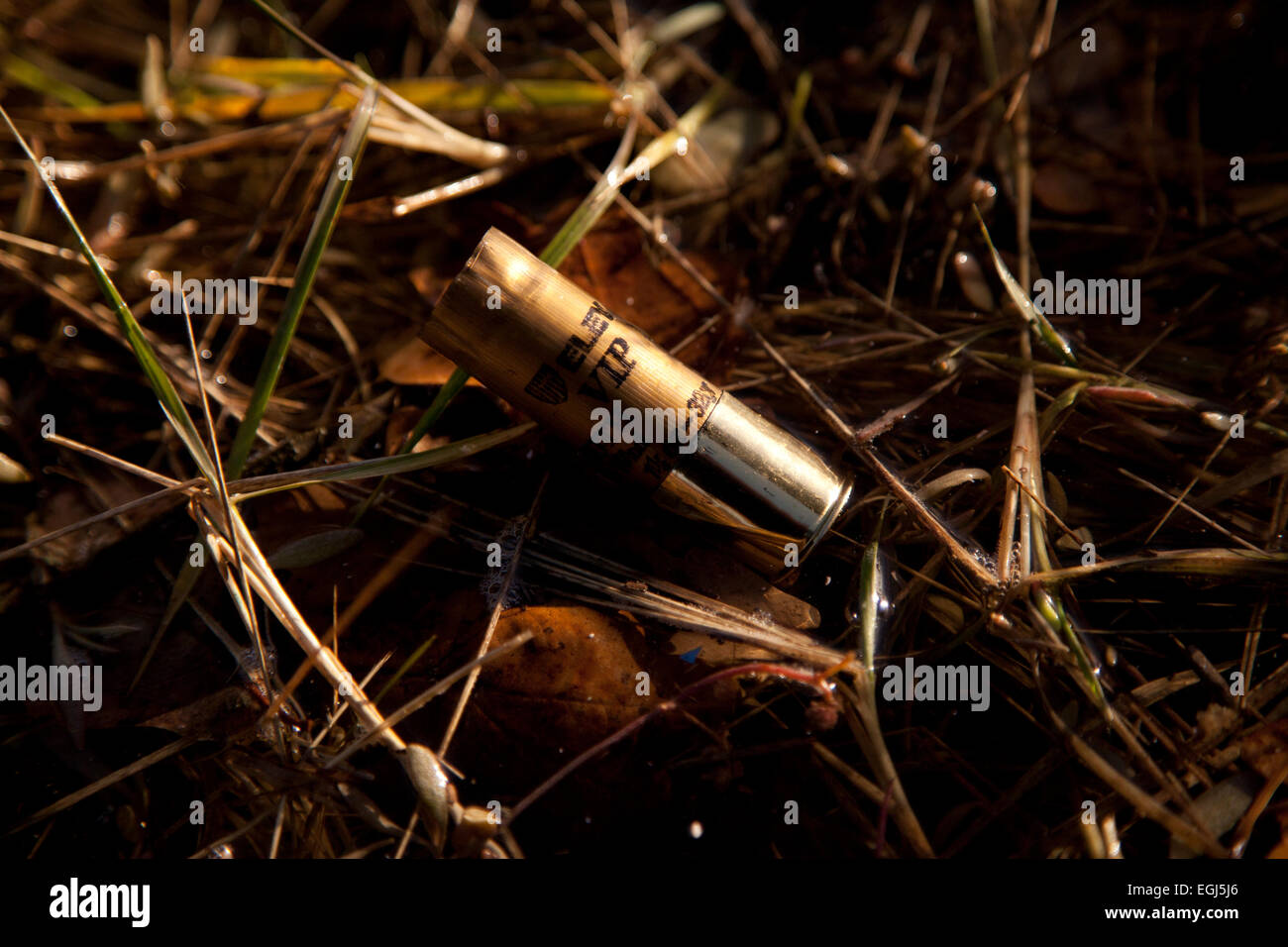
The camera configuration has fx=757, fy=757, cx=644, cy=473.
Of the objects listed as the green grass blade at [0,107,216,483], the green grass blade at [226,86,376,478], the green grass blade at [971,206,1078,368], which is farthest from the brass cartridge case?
the green grass blade at [971,206,1078,368]

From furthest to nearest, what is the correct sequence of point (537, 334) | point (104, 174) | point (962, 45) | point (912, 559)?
1. point (962, 45)
2. point (104, 174)
3. point (912, 559)
4. point (537, 334)

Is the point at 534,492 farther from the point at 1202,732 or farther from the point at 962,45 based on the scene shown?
the point at 962,45

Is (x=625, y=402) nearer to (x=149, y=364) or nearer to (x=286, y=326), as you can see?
(x=286, y=326)

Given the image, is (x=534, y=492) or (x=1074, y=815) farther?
(x=534, y=492)

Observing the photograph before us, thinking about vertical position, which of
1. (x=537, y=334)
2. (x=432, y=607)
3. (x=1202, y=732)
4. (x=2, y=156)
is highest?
(x=2, y=156)

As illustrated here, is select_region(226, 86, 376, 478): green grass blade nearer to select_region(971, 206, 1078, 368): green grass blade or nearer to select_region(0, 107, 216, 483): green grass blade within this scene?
select_region(0, 107, 216, 483): green grass blade

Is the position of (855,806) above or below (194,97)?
below

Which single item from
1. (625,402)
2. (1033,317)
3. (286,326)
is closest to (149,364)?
(286,326)
